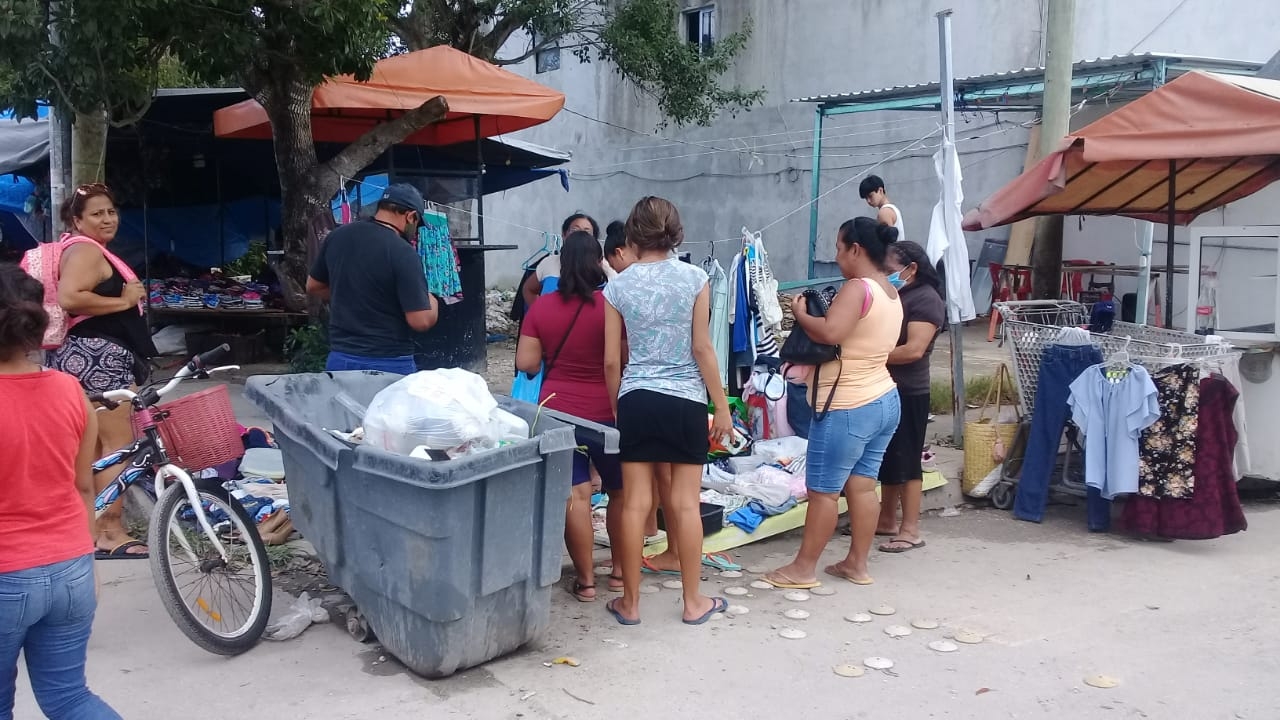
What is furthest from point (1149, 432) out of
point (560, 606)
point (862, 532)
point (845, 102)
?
point (845, 102)

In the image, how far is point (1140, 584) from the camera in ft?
16.7

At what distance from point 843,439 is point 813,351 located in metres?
0.43

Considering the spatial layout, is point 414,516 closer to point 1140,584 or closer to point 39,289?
point 39,289

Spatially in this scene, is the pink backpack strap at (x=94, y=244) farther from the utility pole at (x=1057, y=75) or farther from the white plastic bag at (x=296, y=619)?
the utility pole at (x=1057, y=75)

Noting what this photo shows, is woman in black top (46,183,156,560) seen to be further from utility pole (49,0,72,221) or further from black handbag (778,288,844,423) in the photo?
black handbag (778,288,844,423)

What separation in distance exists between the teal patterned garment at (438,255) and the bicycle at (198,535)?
402cm

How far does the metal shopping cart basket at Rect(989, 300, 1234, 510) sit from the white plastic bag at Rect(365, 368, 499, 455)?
148 inches

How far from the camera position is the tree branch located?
315 inches

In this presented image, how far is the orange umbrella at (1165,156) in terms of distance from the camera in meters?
6.02

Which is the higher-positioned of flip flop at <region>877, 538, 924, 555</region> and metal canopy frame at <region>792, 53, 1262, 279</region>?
metal canopy frame at <region>792, 53, 1262, 279</region>

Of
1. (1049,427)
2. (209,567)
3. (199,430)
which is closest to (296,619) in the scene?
(209,567)

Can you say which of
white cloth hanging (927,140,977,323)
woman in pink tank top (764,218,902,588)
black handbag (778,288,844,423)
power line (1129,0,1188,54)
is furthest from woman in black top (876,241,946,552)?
power line (1129,0,1188,54)

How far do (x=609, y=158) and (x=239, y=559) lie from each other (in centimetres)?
1674

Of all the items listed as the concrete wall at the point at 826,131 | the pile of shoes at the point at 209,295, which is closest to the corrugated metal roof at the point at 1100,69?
the concrete wall at the point at 826,131
